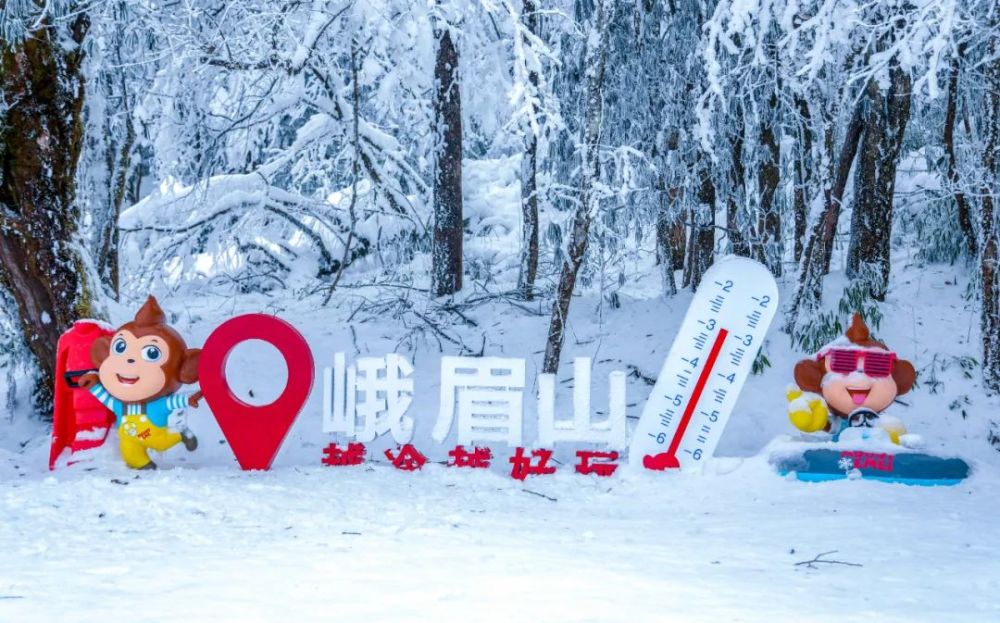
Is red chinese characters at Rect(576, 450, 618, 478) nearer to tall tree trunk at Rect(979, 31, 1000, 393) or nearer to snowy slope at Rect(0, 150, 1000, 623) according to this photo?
snowy slope at Rect(0, 150, 1000, 623)

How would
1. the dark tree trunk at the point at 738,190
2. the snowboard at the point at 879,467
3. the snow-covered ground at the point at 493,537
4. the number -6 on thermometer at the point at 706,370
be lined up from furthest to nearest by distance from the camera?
the dark tree trunk at the point at 738,190
the number -6 on thermometer at the point at 706,370
the snowboard at the point at 879,467
the snow-covered ground at the point at 493,537

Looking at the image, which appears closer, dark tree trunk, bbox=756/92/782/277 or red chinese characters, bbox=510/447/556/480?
red chinese characters, bbox=510/447/556/480

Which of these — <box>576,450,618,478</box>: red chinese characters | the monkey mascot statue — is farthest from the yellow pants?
<box>576,450,618,478</box>: red chinese characters

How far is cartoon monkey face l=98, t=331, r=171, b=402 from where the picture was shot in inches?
255

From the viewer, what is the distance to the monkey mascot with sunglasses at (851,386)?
6.64 metres

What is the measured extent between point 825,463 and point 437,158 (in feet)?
→ 17.0

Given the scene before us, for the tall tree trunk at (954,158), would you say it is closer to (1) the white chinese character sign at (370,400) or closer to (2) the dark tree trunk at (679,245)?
(2) the dark tree trunk at (679,245)

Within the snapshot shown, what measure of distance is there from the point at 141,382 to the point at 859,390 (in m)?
4.72

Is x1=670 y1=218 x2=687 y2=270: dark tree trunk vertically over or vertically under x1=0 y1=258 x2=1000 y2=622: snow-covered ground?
over

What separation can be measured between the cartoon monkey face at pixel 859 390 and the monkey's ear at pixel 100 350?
478cm

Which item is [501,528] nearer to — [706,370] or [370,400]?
[370,400]

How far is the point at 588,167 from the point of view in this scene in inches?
311

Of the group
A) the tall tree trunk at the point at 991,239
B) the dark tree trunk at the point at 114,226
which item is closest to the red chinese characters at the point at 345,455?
the dark tree trunk at the point at 114,226

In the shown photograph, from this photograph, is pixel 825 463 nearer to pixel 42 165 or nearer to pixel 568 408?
pixel 568 408
